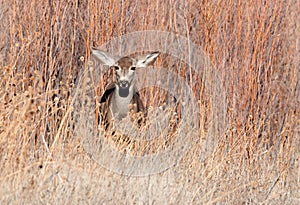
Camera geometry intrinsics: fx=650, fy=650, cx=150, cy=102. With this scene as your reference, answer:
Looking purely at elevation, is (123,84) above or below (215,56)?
below

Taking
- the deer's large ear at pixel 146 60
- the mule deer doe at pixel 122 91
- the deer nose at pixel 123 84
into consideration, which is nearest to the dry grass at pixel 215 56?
the mule deer doe at pixel 122 91

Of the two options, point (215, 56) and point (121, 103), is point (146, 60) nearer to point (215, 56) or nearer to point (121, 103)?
point (121, 103)

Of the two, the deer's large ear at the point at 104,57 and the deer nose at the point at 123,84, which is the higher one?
the deer's large ear at the point at 104,57

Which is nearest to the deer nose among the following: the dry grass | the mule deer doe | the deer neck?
the mule deer doe

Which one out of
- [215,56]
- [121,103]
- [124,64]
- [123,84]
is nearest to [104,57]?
[124,64]

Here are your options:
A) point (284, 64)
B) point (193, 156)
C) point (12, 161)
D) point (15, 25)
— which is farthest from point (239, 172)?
point (15, 25)

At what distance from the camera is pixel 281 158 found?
18.8 ft

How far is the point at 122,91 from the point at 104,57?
0.36 m

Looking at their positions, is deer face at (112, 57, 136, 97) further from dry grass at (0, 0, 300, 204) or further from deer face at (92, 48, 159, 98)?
dry grass at (0, 0, 300, 204)

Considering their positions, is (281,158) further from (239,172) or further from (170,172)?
(170,172)

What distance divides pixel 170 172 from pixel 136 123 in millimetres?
710

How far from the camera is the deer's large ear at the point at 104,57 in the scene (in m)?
5.91

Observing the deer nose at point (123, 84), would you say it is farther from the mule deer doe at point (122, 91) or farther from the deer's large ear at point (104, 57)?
the deer's large ear at point (104, 57)

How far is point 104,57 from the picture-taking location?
595 cm
